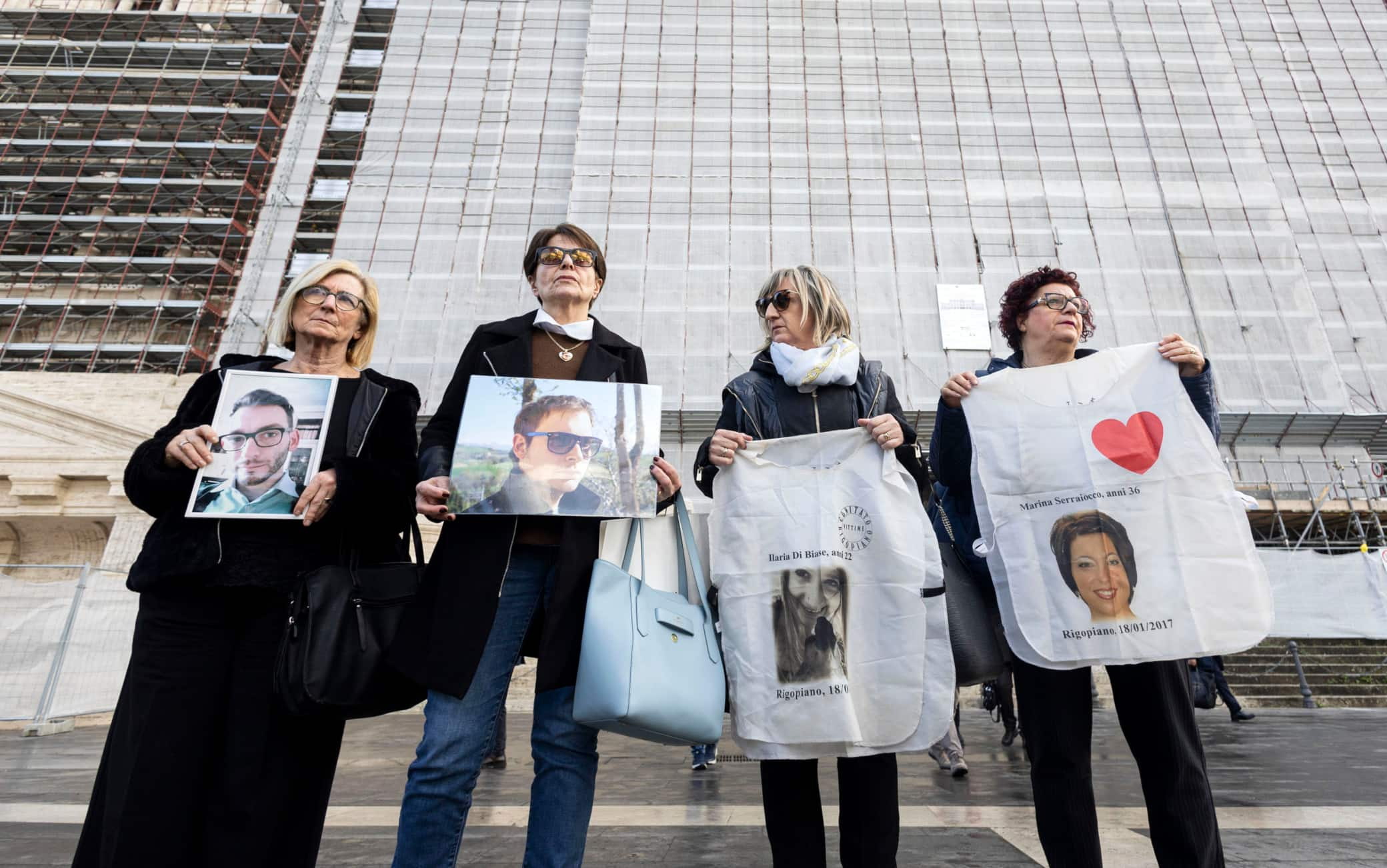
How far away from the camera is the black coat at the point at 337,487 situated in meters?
1.65

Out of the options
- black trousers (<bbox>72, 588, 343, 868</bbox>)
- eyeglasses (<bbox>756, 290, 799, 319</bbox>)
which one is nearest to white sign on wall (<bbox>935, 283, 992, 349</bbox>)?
eyeglasses (<bbox>756, 290, 799, 319</bbox>)

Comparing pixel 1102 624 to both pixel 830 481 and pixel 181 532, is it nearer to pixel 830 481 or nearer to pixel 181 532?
pixel 830 481

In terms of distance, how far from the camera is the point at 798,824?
170 centimetres

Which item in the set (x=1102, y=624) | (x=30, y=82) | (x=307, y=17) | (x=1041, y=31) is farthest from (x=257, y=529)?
(x=30, y=82)

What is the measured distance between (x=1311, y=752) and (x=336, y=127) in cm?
2224

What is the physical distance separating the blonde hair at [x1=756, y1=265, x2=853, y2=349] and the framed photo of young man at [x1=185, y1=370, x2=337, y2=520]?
4.14 feet

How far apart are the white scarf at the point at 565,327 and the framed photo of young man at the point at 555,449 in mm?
208

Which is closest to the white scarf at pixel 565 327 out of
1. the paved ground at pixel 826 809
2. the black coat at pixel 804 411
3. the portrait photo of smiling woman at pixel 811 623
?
the black coat at pixel 804 411

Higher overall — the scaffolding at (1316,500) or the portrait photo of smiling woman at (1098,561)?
the scaffolding at (1316,500)

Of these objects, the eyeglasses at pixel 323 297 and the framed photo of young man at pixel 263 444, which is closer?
the framed photo of young man at pixel 263 444

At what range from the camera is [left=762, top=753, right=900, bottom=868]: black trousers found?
1652 millimetres

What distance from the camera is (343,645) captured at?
1639 millimetres

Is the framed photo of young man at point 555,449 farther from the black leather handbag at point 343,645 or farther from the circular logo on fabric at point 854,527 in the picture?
the circular logo on fabric at point 854,527

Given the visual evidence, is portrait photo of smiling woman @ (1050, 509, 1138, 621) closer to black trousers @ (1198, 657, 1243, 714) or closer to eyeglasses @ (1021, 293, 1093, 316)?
eyeglasses @ (1021, 293, 1093, 316)
